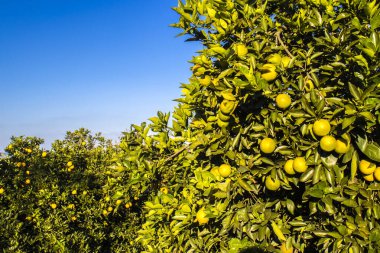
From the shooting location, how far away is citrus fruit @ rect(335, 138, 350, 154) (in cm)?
164

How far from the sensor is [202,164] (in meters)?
2.63

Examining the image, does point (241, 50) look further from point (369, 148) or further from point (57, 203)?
point (57, 203)

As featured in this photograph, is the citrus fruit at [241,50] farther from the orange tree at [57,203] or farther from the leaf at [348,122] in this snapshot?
the orange tree at [57,203]

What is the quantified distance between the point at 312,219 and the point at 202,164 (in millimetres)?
989

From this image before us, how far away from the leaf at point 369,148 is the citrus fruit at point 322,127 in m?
0.19

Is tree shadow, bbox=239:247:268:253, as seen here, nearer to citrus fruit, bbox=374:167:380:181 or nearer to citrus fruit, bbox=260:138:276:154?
citrus fruit, bbox=260:138:276:154

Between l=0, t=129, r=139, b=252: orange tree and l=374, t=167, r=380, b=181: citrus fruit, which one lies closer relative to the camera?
l=374, t=167, r=380, b=181: citrus fruit

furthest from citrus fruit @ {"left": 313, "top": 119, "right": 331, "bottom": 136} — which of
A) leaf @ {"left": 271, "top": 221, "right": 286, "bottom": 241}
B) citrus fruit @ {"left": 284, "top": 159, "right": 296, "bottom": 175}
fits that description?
leaf @ {"left": 271, "top": 221, "right": 286, "bottom": 241}

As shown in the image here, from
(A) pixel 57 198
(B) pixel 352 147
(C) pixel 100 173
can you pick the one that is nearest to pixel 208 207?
(B) pixel 352 147

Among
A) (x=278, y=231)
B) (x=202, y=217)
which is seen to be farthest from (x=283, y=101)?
(x=202, y=217)

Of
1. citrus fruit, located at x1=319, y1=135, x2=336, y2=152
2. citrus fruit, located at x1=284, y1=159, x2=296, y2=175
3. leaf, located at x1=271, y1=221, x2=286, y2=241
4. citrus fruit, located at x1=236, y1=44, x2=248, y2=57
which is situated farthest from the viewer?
leaf, located at x1=271, y1=221, x2=286, y2=241

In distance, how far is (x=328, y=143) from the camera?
1.62m

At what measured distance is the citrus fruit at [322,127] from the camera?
164 centimetres

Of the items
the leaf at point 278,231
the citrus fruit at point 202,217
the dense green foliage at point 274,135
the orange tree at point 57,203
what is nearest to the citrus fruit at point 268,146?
A: the dense green foliage at point 274,135
